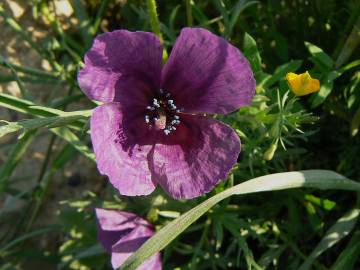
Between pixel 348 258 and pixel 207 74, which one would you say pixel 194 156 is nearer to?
pixel 207 74

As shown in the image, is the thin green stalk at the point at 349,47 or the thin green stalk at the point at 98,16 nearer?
the thin green stalk at the point at 349,47

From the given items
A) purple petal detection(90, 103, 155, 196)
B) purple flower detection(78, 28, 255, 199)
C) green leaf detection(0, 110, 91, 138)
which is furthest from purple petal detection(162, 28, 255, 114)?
green leaf detection(0, 110, 91, 138)

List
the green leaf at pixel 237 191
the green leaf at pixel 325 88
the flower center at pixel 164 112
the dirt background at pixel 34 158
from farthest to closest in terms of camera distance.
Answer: the dirt background at pixel 34 158, the green leaf at pixel 325 88, the flower center at pixel 164 112, the green leaf at pixel 237 191

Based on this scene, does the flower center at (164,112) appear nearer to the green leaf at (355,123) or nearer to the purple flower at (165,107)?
the purple flower at (165,107)

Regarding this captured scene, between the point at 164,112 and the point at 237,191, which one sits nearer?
the point at 237,191

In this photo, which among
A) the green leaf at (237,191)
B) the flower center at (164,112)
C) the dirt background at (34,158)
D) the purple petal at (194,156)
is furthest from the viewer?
the dirt background at (34,158)

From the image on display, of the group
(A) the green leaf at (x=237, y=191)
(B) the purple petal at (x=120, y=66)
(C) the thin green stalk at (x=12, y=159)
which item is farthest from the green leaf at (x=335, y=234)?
(C) the thin green stalk at (x=12, y=159)

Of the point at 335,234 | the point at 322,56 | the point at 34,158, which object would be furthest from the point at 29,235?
the point at 322,56
